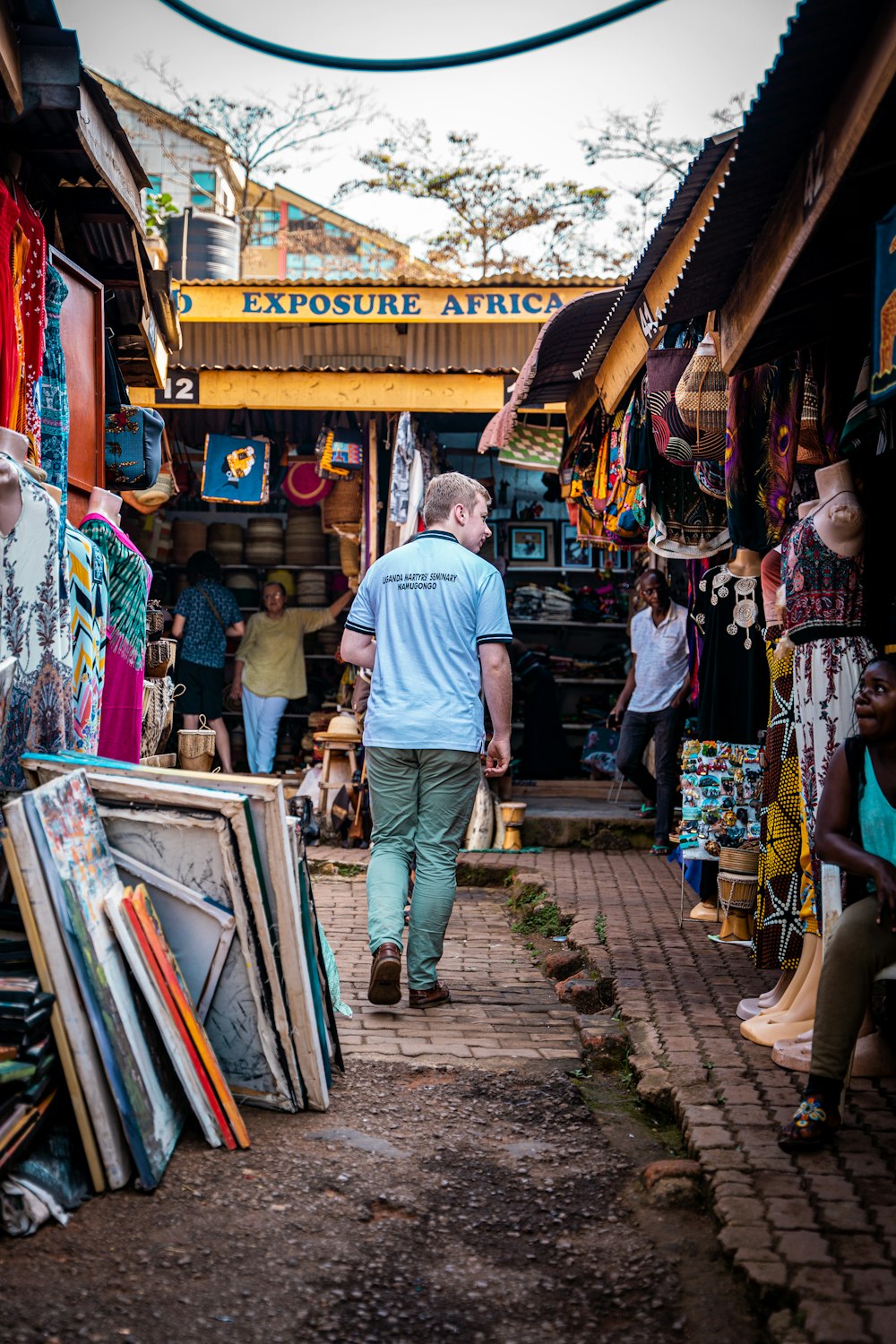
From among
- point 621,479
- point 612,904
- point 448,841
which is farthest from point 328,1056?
point 621,479

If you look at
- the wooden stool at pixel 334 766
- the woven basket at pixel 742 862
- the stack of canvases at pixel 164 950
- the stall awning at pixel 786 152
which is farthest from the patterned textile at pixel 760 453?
the wooden stool at pixel 334 766

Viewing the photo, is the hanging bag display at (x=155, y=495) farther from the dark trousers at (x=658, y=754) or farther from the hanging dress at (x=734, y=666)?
the hanging dress at (x=734, y=666)

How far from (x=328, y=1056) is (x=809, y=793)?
74.1 inches

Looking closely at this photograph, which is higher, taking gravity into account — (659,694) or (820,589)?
(820,589)

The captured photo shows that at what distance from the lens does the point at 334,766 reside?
419 inches

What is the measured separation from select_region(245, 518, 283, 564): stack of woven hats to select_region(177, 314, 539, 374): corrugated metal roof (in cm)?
264

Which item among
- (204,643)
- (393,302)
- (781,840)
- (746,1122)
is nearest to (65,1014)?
(746,1122)

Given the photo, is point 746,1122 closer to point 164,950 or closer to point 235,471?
point 164,950

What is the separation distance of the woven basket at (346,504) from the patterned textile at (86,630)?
7.67 m

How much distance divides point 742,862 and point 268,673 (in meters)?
7.09

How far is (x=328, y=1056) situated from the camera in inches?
153

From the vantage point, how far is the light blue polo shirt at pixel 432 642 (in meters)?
5.12

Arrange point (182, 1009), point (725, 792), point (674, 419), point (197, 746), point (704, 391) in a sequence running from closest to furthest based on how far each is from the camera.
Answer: point (182, 1009) → point (704, 391) → point (674, 419) → point (725, 792) → point (197, 746)

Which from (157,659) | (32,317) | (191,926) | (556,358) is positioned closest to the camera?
(191,926)
